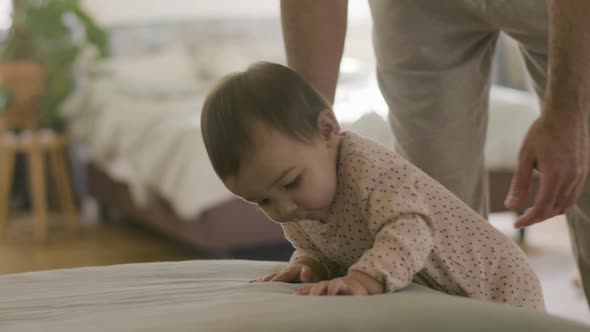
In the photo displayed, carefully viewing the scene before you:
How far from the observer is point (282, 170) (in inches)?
46.4

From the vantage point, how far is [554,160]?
1.19 meters

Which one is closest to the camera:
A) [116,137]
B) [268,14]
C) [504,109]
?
[504,109]

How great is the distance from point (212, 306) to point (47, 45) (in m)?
4.32

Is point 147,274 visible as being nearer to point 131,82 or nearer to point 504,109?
point 504,109

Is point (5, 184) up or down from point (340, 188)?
down

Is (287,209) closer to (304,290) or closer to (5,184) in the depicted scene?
(304,290)

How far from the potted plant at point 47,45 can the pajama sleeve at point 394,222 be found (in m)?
4.05

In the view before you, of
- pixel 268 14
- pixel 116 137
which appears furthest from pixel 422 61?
pixel 268 14

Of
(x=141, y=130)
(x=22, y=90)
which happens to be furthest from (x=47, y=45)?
(x=141, y=130)

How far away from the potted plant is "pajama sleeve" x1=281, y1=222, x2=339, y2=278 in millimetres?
3851

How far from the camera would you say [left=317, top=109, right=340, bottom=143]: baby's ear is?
4.01ft

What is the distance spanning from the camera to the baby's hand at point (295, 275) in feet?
4.18

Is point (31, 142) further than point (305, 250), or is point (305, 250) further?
point (31, 142)

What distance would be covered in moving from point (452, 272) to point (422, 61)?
1.59 ft
